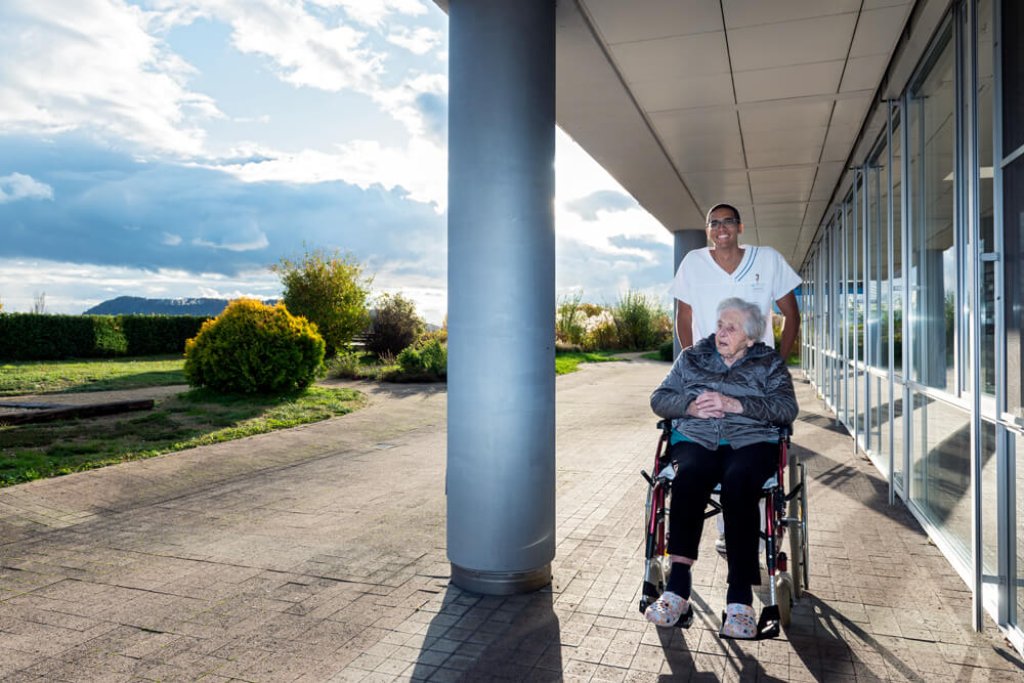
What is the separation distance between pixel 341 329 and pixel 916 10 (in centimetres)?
1703

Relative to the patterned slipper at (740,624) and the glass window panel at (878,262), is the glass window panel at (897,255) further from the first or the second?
the patterned slipper at (740,624)

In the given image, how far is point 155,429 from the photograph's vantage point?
8641mm

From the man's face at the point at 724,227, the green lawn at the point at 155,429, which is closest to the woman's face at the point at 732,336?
the man's face at the point at 724,227

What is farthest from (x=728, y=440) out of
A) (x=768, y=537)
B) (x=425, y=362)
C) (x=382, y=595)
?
(x=425, y=362)

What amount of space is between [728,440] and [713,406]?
7.2 inches

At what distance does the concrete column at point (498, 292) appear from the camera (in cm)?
366

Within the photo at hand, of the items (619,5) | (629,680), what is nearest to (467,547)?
(629,680)

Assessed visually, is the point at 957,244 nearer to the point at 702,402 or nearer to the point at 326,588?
the point at 702,402

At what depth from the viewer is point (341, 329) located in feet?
65.2

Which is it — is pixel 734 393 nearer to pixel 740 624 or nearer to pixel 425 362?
pixel 740 624

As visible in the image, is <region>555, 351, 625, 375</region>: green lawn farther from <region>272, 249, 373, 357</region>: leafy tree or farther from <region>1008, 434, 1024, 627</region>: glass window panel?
<region>1008, 434, 1024, 627</region>: glass window panel

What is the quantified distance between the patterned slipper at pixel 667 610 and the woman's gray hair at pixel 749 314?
4.03 ft

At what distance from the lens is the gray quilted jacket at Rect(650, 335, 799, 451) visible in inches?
130

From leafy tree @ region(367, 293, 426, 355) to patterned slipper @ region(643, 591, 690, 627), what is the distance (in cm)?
1764
